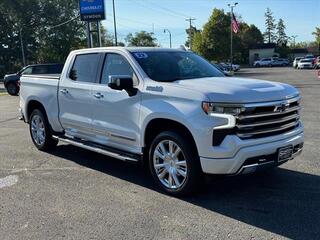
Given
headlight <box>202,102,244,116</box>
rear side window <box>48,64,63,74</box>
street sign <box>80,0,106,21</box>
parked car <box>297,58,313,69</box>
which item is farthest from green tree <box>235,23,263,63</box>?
headlight <box>202,102,244,116</box>

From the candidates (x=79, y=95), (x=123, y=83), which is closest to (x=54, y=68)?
(x=79, y=95)

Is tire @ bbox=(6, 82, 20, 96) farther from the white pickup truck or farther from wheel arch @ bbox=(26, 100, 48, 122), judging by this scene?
the white pickup truck

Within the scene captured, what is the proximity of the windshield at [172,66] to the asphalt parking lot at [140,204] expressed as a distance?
5.05 ft

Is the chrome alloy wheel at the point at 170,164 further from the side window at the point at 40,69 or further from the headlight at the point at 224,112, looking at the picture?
the side window at the point at 40,69

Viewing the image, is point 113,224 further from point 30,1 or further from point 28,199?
point 30,1

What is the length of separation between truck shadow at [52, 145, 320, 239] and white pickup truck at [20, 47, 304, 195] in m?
0.44

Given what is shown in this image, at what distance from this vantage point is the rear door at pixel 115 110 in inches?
252

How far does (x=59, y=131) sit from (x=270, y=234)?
4.72 metres

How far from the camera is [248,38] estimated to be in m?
109

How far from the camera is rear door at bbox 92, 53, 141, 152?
6391 mm

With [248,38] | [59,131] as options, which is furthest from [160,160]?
[248,38]

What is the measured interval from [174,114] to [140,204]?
3.86 feet

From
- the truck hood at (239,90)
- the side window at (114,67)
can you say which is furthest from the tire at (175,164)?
the side window at (114,67)

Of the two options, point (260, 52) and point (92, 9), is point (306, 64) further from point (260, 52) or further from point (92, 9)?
point (260, 52)
